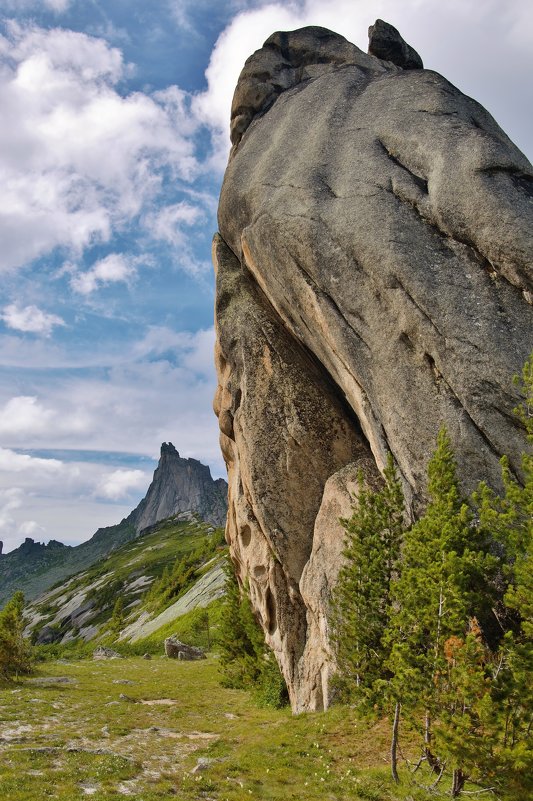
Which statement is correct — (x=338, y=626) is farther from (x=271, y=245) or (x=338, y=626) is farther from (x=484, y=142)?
(x=484, y=142)

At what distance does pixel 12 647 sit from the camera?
46.2 m

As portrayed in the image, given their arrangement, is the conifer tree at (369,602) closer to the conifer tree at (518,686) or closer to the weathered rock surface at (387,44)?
the conifer tree at (518,686)

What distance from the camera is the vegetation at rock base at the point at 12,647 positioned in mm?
45812

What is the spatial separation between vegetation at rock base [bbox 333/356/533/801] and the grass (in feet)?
11.6

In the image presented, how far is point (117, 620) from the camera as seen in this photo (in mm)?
129500

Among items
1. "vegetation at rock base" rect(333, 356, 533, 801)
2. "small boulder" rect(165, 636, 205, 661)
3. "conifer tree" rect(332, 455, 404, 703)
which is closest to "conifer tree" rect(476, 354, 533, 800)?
"vegetation at rock base" rect(333, 356, 533, 801)

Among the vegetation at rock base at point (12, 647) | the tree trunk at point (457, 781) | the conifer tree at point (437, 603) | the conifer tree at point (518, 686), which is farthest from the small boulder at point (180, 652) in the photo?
the conifer tree at point (518, 686)

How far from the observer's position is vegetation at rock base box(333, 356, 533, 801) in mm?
16359

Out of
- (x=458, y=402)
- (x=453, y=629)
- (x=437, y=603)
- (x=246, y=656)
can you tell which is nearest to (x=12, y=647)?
(x=246, y=656)

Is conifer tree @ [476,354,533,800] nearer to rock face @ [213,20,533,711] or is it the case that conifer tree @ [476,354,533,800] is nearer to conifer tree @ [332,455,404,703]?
conifer tree @ [332,455,404,703]

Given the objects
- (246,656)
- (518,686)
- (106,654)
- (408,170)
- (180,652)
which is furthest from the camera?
(106,654)

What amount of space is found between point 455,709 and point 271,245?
3005 centimetres

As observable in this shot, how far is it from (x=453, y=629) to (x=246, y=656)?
32.9 meters

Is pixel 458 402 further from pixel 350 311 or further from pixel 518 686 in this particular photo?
pixel 518 686
